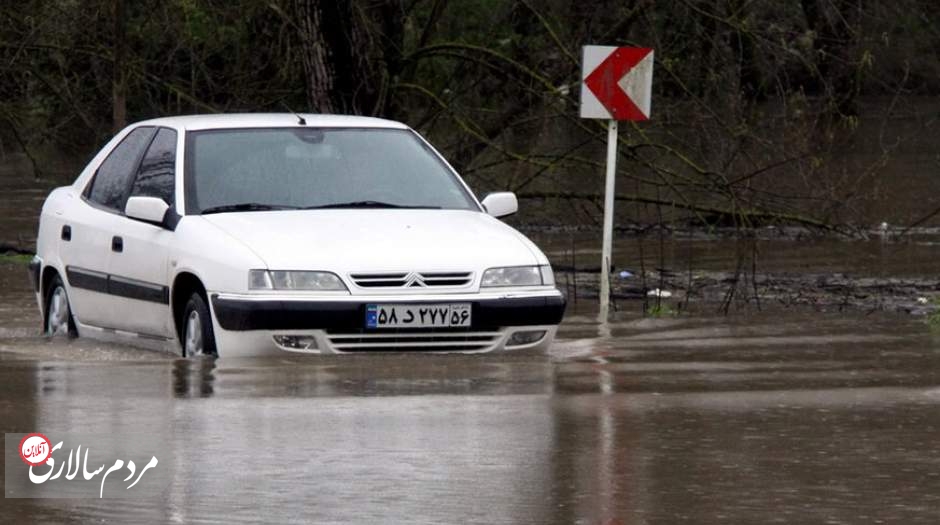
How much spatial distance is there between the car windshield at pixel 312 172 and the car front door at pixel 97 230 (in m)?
0.60

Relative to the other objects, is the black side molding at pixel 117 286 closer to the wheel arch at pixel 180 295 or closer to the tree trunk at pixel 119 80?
the wheel arch at pixel 180 295

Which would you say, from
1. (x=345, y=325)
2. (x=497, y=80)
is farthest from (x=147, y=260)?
(x=497, y=80)

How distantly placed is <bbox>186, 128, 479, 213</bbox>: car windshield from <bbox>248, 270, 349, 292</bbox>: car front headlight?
0.94 meters

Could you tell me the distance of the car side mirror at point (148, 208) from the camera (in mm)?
10469

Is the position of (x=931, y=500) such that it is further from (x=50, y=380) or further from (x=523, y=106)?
(x=523, y=106)

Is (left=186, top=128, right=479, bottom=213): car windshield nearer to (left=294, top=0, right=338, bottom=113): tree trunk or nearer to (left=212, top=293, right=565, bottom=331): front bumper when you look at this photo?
(left=212, top=293, right=565, bottom=331): front bumper

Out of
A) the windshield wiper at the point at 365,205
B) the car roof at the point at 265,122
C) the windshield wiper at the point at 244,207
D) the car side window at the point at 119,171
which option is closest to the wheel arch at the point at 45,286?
the car side window at the point at 119,171

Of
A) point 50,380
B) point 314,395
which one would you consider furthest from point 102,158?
point 314,395

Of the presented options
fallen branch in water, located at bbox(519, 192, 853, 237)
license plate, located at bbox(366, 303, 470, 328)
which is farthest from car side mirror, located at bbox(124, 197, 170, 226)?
fallen branch in water, located at bbox(519, 192, 853, 237)

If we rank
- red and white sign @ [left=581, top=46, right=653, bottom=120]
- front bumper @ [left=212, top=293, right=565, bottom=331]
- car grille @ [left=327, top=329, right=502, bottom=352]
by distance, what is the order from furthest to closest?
red and white sign @ [left=581, top=46, right=653, bottom=120] < car grille @ [left=327, top=329, right=502, bottom=352] < front bumper @ [left=212, top=293, right=565, bottom=331]

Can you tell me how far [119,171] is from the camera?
11578 mm

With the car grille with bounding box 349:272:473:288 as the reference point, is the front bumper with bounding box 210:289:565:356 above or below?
below

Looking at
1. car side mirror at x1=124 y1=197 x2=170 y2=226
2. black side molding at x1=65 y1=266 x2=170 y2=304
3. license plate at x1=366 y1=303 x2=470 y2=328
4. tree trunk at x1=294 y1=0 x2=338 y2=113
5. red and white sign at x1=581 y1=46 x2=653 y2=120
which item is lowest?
license plate at x1=366 y1=303 x2=470 y2=328
